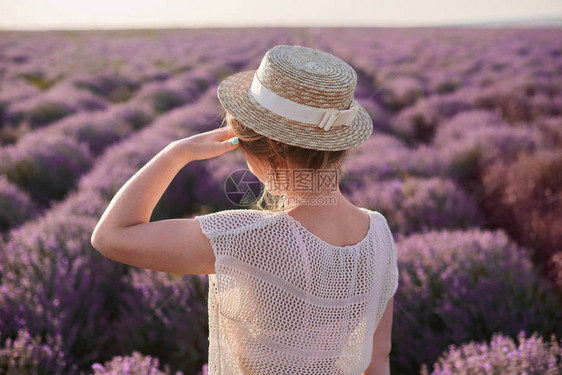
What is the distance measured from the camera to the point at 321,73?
1.09 metres

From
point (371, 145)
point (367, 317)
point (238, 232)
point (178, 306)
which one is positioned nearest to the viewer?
point (238, 232)

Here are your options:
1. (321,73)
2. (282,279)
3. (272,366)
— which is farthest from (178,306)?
(321,73)

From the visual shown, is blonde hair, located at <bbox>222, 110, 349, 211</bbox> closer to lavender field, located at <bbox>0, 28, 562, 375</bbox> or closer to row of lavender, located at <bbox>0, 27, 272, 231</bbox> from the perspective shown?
lavender field, located at <bbox>0, 28, 562, 375</bbox>

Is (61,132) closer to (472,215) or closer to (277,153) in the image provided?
(472,215)

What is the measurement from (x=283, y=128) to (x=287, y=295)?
459 mm

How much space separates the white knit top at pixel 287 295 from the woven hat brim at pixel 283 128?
0.21 metres

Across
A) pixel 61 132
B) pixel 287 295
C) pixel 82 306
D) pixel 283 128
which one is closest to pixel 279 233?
pixel 287 295

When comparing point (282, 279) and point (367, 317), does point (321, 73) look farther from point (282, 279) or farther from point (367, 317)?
point (367, 317)

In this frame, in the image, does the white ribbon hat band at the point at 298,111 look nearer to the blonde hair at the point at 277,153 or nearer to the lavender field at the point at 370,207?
the blonde hair at the point at 277,153

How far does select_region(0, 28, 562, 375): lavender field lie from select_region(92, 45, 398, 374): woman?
3.04 ft

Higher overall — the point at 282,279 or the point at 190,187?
the point at 282,279

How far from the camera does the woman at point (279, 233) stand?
3.17 ft

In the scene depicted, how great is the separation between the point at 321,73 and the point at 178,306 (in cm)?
182

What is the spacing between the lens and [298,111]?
1075mm
